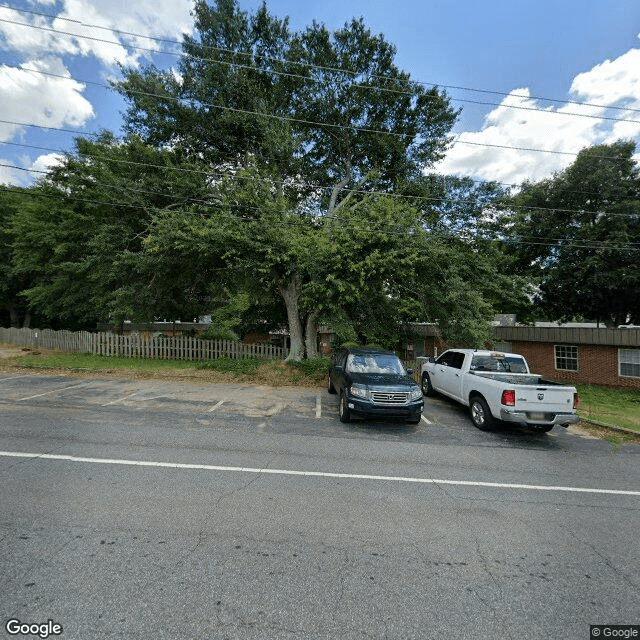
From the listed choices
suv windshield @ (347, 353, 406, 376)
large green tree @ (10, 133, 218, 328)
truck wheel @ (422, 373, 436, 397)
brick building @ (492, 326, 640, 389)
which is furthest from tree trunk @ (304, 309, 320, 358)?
brick building @ (492, 326, 640, 389)

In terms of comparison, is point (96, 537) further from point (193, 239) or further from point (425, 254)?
point (425, 254)

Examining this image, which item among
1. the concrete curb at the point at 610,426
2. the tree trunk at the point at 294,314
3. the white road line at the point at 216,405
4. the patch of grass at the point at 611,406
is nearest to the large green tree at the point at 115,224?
the tree trunk at the point at 294,314

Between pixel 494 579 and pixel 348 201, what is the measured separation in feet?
62.3

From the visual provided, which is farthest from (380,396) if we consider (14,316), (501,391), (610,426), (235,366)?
(14,316)

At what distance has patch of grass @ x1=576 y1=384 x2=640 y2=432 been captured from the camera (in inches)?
383

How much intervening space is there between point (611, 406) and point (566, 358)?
7952mm

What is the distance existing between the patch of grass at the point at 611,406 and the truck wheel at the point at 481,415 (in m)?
3.62

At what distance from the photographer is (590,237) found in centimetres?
2483

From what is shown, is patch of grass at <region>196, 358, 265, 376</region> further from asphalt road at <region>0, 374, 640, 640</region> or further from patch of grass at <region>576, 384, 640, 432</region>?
patch of grass at <region>576, 384, 640, 432</region>

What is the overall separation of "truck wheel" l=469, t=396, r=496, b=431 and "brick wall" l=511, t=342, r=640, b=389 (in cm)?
1342

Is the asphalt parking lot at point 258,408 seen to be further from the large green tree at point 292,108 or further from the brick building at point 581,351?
the large green tree at point 292,108

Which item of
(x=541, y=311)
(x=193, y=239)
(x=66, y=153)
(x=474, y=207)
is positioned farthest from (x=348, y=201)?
(x=541, y=311)

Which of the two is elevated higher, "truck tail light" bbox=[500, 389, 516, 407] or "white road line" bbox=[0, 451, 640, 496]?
"truck tail light" bbox=[500, 389, 516, 407]

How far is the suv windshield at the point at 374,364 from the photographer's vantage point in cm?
960
